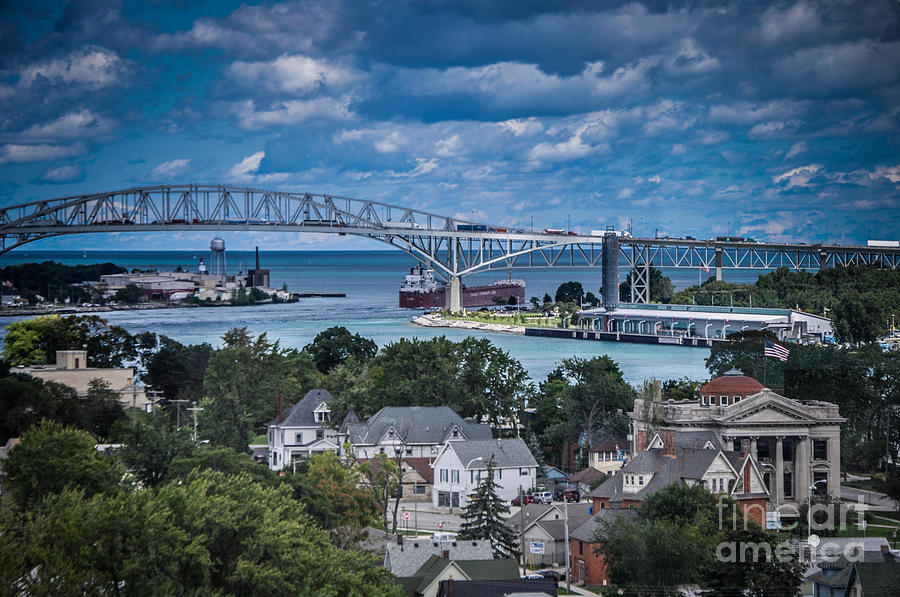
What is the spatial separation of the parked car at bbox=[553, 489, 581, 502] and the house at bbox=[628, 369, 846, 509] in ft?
5.95

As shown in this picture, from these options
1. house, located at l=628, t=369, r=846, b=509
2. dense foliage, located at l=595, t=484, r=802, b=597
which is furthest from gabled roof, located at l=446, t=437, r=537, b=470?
dense foliage, located at l=595, t=484, r=802, b=597

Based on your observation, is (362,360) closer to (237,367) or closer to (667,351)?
(237,367)

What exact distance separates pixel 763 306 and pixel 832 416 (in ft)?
208

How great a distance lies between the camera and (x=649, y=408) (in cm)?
3019

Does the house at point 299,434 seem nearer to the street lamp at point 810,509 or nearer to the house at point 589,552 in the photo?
the house at point 589,552

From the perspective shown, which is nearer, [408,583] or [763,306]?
[408,583]

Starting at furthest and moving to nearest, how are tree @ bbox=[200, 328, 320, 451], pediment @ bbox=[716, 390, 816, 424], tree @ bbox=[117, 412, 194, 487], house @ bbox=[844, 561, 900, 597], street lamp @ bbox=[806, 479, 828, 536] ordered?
tree @ bbox=[200, 328, 320, 451] → pediment @ bbox=[716, 390, 816, 424] → street lamp @ bbox=[806, 479, 828, 536] → tree @ bbox=[117, 412, 194, 487] → house @ bbox=[844, 561, 900, 597]

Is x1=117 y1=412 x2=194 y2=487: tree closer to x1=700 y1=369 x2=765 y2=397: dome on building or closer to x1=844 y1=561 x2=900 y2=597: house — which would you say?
x1=844 y1=561 x2=900 y2=597: house

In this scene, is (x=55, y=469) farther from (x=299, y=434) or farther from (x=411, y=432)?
(x=411, y=432)

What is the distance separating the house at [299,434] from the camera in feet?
107

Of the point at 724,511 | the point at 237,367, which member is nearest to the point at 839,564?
the point at 724,511

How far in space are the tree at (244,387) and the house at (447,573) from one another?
486 inches

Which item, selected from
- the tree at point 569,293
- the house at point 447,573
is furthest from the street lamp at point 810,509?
the tree at point 569,293

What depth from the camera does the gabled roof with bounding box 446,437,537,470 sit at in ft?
98.0
